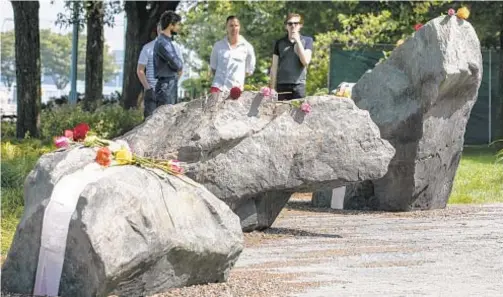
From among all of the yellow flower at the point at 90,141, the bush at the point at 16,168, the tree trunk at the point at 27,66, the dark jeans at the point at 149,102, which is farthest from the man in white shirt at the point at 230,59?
the tree trunk at the point at 27,66

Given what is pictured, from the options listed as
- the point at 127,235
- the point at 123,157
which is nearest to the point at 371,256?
the point at 123,157

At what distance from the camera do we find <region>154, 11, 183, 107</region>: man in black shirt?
12602 millimetres

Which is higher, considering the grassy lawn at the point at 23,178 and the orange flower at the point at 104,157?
the orange flower at the point at 104,157

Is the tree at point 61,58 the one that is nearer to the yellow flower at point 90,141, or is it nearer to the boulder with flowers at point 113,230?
the yellow flower at point 90,141

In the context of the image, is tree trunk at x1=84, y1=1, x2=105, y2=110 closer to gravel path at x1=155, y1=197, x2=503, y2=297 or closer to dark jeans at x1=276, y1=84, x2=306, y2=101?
dark jeans at x1=276, y1=84, x2=306, y2=101

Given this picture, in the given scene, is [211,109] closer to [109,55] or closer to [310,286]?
[310,286]

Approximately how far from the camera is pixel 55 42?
102 metres

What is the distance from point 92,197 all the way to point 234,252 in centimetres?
128

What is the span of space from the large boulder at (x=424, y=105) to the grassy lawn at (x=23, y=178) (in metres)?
1.36

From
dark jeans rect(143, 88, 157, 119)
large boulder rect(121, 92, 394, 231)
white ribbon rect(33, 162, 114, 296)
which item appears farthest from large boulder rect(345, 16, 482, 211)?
white ribbon rect(33, 162, 114, 296)

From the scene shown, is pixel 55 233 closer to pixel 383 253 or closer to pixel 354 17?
pixel 383 253

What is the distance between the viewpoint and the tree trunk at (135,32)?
24406 millimetres

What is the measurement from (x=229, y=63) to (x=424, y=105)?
7.48ft

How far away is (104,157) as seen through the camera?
23.9 ft
